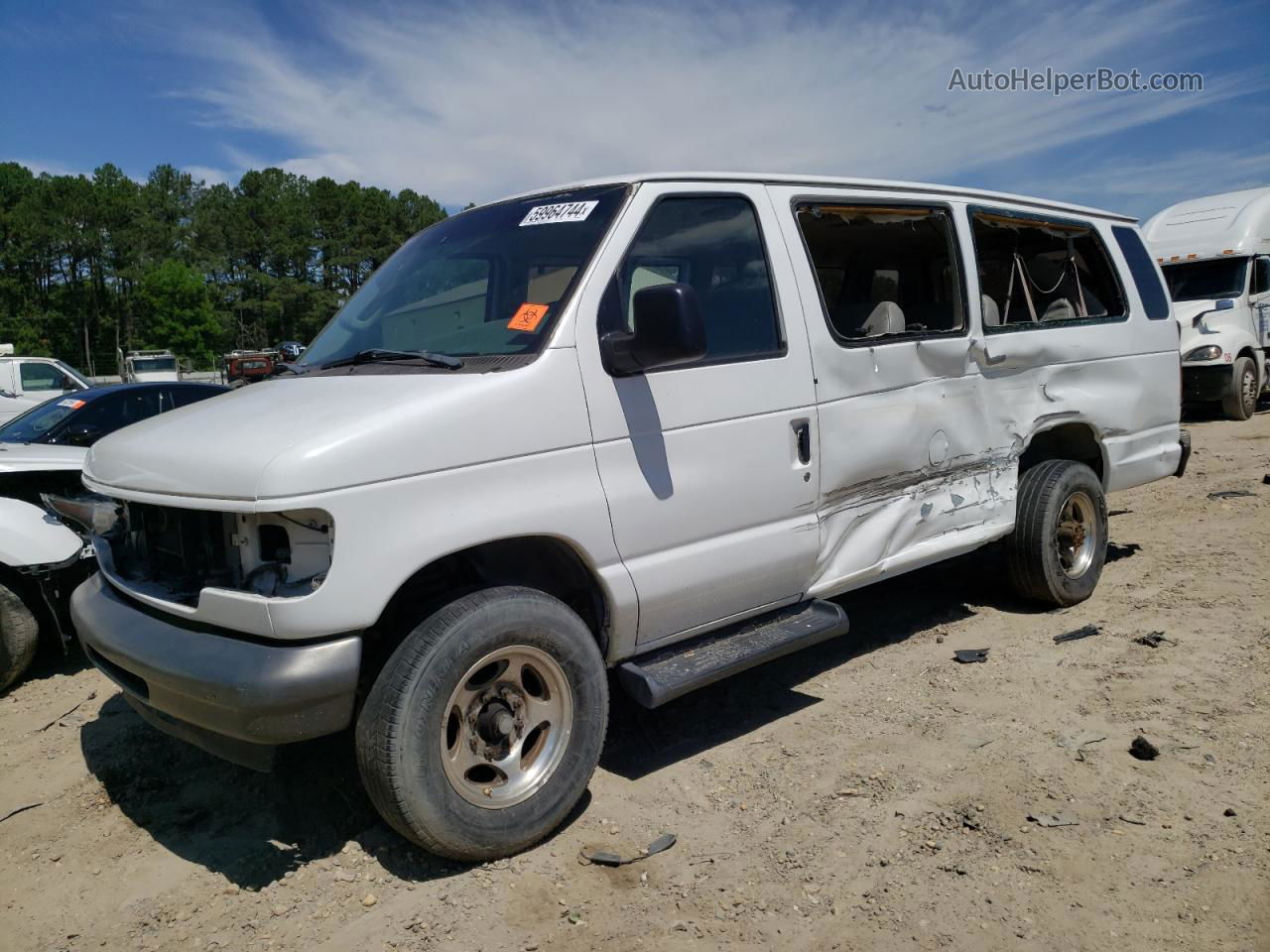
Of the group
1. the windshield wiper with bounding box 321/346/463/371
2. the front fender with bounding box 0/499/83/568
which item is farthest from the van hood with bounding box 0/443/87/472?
the windshield wiper with bounding box 321/346/463/371

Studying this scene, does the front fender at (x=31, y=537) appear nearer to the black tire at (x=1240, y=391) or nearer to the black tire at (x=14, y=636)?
the black tire at (x=14, y=636)

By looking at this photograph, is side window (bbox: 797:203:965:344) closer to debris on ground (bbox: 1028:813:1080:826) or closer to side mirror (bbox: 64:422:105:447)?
debris on ground (bbox: 1028:813:1080:826)

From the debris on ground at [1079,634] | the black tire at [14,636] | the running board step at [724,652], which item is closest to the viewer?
the running board step at [724,652]

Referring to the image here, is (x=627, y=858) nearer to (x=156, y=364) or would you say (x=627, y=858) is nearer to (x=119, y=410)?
(x=119, y=410)

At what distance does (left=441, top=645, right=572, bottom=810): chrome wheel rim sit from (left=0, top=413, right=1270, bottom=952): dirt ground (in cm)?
27

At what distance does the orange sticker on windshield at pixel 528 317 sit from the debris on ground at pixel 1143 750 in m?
2.79

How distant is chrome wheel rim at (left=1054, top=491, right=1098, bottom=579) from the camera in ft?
17.5

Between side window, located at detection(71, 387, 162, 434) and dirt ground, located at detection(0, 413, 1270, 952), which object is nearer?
dirt ground, located at detection(0, 413, 1270, 952)

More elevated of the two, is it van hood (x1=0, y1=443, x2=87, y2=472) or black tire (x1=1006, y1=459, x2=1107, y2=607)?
van hood (x1=0, y1=443, x2=87, y2=472)

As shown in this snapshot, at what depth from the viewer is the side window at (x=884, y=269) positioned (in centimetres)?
427

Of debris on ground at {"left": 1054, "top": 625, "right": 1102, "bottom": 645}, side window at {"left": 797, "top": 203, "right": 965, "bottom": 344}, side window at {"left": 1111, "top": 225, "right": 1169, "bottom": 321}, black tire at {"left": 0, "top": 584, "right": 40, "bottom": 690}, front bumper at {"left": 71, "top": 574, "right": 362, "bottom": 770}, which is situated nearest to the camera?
front bumper at {"left": 71, "top": 574, "right": 362, "bottom": 770}

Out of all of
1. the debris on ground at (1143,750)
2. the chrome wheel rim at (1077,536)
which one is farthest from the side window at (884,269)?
the debris on ground at (1143,750)

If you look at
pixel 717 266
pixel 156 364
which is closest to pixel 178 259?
pixel 156 364

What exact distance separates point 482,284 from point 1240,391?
13.7 meters
